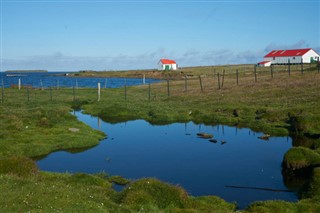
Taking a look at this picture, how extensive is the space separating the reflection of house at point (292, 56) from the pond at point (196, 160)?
121 metres

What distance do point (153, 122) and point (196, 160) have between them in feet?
65.1

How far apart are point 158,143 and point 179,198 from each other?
20820 millimetres

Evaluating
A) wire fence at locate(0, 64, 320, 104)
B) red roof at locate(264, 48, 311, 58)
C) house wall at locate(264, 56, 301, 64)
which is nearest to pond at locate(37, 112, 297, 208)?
wire fence at locate(0, 64, 320, 104)

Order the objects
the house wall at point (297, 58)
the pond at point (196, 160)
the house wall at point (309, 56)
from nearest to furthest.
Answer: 1. the pond at point (196, 160)
2. the house wall at point (309, 56)
3. the house wall at point (297, 58)

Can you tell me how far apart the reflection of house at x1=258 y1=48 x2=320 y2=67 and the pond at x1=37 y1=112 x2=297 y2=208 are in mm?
121460

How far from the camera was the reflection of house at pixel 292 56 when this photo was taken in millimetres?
155125

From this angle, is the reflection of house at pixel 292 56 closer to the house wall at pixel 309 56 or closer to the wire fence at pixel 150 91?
the house wall at pixel 309 56

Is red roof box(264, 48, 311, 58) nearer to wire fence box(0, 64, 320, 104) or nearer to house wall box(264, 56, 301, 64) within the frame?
house wall box(264, 56, 301, 64)

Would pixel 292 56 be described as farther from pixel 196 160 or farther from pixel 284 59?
pixel 196 160

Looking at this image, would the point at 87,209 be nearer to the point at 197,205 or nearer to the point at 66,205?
the point at 66,205

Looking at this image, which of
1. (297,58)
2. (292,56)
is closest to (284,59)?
(292,56)

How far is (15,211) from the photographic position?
566 inches

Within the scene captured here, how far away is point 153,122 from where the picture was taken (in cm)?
5134

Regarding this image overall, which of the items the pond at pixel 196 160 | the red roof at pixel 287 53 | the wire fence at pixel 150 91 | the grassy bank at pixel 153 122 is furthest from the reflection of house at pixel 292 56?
the pond at pixel 196 160
